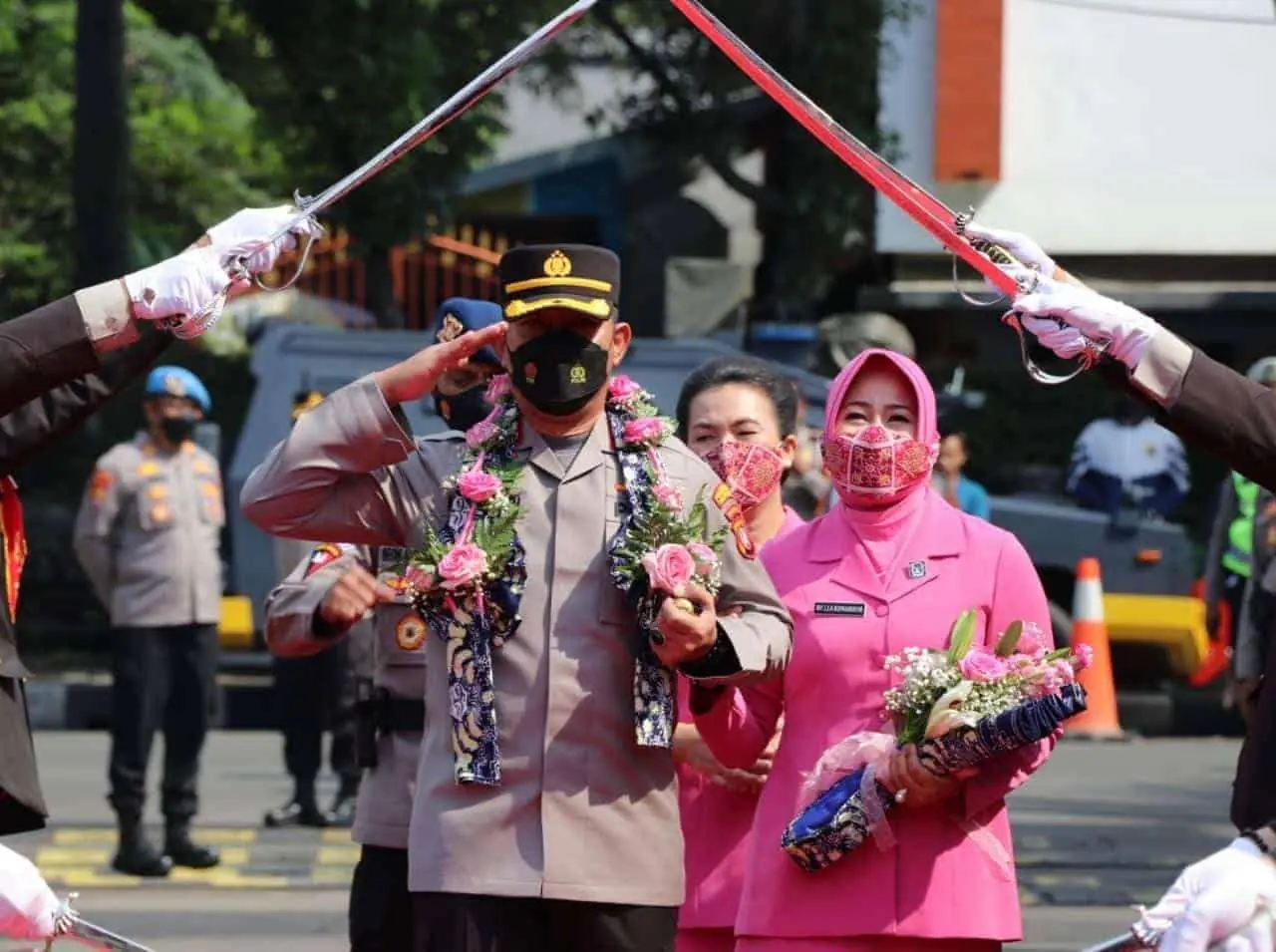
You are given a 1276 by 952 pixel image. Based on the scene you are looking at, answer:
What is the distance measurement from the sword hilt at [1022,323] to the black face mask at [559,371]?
784mm

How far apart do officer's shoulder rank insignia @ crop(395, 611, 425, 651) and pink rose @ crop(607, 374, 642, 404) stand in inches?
42.1

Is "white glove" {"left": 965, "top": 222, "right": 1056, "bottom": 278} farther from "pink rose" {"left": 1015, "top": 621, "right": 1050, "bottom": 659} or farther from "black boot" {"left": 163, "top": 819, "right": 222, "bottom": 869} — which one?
"black boot" {"left": 163, "top": 819, "right": 222, "bottom": 869}

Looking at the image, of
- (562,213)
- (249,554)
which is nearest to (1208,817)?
(249,554)

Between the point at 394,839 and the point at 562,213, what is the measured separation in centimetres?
2624

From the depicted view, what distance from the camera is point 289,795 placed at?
1385 cm

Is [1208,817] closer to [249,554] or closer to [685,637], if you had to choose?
[249,554]

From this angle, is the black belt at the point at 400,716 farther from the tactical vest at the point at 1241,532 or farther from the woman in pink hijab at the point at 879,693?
the tactical vest at the point at 1241,532

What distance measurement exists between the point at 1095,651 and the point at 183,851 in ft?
21.5

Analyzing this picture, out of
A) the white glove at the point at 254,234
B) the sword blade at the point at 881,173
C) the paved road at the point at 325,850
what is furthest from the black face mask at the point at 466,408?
the paved road at the point at 325,850

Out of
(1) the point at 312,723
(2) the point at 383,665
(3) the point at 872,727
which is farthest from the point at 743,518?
(1) the point at 312,723

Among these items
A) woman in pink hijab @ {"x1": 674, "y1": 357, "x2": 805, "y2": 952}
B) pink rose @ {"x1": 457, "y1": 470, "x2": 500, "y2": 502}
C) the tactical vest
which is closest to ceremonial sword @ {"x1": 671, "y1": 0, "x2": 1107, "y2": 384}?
woman in pink hijab @ {"x1": 674, "y1": 357, "x2": 805, "y2": 952}

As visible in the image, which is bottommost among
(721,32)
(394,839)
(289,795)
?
(289,795)

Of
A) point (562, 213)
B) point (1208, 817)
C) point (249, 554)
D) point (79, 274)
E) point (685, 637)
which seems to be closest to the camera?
point (685, 637)

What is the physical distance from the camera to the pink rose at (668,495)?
5.29 metres
